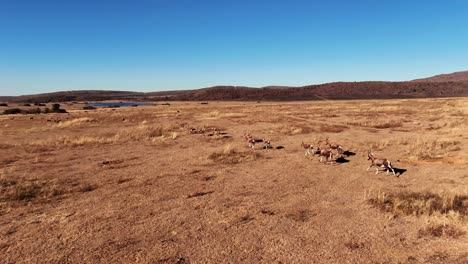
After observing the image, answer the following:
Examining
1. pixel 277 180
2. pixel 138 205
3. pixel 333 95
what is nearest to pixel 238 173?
pixel 277 180

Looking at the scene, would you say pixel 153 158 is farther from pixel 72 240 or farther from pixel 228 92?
pixel 228 92

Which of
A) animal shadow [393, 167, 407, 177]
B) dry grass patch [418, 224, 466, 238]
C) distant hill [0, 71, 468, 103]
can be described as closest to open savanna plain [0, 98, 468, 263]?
dry grass patch [418, 224, 466, 238]

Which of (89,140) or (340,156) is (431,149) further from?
(89,140)

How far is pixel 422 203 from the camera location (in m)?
10.6

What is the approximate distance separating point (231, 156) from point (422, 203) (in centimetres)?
1124

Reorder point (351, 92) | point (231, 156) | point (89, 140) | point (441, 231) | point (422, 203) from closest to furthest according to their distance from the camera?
point (441, 231) → point (422, 203) → point (231, 156) → point (89, 140) → point (351, 92)

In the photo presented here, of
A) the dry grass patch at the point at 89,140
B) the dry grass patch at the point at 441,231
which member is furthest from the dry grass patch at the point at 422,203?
the dry grass patch at the point at 89,140

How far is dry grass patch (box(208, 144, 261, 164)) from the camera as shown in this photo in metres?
18.9

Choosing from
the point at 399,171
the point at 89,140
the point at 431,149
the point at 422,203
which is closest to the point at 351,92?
the point at 431,149

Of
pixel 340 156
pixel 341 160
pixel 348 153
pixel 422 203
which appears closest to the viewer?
pixel 422 203

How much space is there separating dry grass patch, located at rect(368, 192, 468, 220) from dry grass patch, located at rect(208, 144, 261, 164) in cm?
841

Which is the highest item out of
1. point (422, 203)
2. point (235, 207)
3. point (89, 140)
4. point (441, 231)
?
point (422, 203)

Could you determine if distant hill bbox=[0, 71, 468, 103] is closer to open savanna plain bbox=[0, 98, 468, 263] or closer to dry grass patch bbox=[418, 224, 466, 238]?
open savanna plain bbox=[0, 98, 468, 263]

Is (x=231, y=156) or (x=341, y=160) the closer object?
(x=341, y=160)
